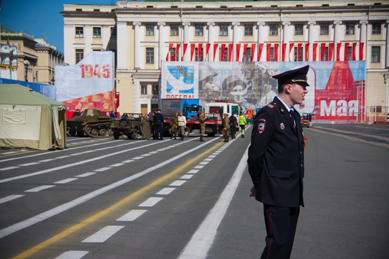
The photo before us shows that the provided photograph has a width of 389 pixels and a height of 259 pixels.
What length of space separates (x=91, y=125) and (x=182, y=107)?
1171cm

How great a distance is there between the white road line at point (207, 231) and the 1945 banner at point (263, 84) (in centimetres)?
5869

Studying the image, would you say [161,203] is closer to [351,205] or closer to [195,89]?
[351,205]

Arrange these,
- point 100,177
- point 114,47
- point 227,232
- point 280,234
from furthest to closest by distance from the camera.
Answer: point 114,47
point 100,177
point 227,232
point 280,234

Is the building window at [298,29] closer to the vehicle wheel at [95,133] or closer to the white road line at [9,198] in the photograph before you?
the vehicle wheel at [95,133]

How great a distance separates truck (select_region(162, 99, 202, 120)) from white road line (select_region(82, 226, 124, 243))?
3592 centimetres

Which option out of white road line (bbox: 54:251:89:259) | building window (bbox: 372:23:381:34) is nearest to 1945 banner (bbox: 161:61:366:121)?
building window (bbox: 372:23:381:34)

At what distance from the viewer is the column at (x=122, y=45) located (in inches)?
3172

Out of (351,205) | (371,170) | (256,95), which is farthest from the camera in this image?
(256,95)

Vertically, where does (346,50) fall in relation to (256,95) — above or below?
above

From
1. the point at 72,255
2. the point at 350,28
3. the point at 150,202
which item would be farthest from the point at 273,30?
the point at 72,255

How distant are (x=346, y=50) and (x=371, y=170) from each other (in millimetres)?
68654

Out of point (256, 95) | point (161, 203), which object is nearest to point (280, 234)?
point (161, 203)

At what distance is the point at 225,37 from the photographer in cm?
8138

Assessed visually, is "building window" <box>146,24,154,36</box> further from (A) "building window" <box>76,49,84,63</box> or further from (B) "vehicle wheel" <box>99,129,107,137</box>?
(B) "vehicle wheel" <box>99,129,107,137</box>
